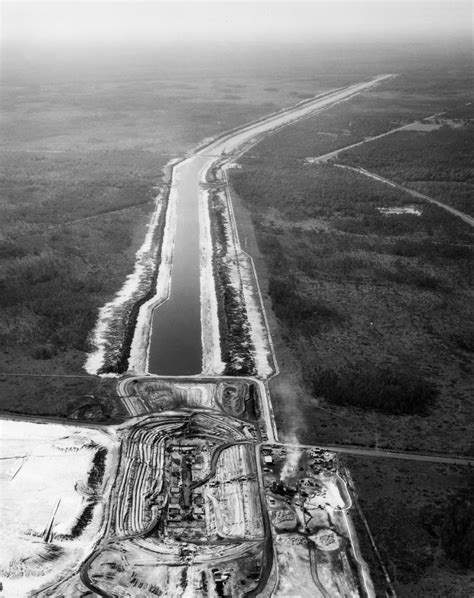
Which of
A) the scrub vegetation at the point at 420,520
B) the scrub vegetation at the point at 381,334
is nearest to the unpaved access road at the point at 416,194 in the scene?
the scrub vegetation at the point at 381,334

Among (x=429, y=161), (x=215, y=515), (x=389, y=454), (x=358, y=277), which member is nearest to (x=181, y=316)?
(x=358, y=277)

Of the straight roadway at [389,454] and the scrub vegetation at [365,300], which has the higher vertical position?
the scrub vegetation at [365,300]

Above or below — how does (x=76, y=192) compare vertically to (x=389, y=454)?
above

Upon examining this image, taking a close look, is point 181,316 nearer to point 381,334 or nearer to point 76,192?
point 381,334

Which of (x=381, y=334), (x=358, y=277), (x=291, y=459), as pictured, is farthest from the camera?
(x=358, y=277)

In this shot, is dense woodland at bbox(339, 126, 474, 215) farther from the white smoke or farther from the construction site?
the construction site

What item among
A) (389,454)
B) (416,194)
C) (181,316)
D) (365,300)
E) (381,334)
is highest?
(416,194)

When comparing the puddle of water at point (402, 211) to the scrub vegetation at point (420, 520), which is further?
the puddle of water at point (402, 211)

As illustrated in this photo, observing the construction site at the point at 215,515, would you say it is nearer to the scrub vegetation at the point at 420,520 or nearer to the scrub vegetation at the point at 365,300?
the scrub vegetation at the point at 420,520

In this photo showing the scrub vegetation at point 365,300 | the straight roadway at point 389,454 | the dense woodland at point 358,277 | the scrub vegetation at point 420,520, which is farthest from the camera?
the dense woodland at point 358,277

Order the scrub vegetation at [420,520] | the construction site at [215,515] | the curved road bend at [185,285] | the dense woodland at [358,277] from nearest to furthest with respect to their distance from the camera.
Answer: the construction site at [215,515] → the scrub vegetation at [420,520] → the dense woodland at [358,277] → the curved road bend at [185,285]
